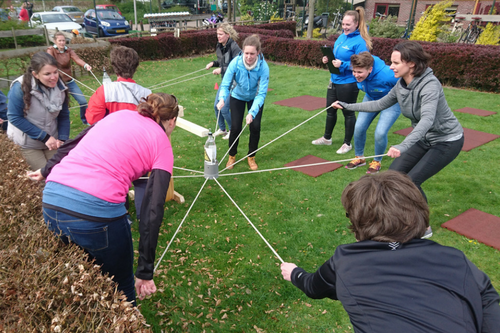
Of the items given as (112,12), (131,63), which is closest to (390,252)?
(131,63)

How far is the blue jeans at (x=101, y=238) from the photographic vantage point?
6.25 feet

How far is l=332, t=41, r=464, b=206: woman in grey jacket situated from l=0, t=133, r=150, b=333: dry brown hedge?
2479 millimetres

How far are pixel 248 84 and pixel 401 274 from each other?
3.80 metres

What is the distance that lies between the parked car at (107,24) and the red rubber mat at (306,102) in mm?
15451

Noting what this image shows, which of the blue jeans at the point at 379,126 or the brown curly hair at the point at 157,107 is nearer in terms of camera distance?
the brown curly hair at the point at 157,107

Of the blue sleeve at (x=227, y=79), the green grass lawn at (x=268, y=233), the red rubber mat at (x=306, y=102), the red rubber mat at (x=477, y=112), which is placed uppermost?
the blue sleeve at (x=227, y=79)

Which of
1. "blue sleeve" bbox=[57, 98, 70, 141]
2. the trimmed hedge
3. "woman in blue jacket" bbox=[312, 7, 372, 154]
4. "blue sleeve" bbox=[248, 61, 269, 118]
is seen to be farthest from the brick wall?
"blue sleeve" bbox=[57, 98, 70, 141]

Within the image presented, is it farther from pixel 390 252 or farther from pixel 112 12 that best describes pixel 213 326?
pixel 112 12

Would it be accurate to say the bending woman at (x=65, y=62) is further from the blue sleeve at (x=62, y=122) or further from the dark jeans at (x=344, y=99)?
the dark jeans at (x=344, y=99)

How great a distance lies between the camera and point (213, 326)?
268 centimetres

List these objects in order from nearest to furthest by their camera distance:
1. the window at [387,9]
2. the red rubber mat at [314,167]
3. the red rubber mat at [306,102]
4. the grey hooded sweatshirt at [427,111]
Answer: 1. the grey hooded sweatshirt at [427,111]
2. the red rubber mat at [314,167]
3. the red rubber mat at [306,102]
4. the window at [387,9]

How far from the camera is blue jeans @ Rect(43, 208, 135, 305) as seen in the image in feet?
6.25

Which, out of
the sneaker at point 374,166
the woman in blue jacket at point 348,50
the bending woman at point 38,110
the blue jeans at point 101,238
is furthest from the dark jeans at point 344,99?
the blue jeans at point 101,238

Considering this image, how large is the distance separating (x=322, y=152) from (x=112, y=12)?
20.4 m
